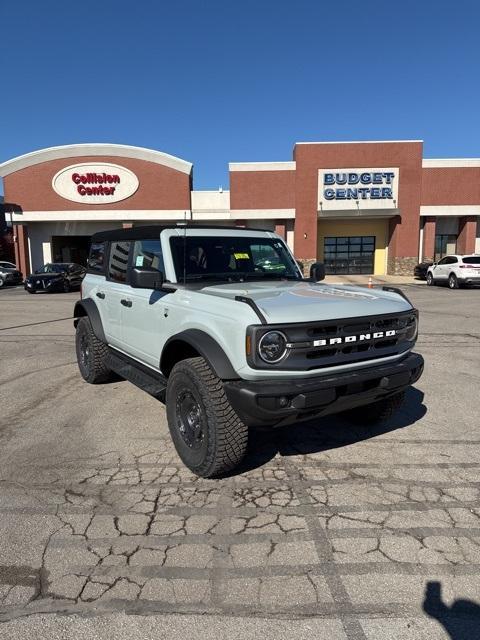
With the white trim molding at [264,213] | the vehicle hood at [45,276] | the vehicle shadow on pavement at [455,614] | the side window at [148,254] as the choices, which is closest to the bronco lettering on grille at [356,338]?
the vehicle shadow on pavement at [455,614]

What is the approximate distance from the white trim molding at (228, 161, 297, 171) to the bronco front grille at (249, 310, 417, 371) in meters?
27.6

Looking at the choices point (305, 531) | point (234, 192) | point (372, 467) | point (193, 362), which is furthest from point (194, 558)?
point (234, 192)

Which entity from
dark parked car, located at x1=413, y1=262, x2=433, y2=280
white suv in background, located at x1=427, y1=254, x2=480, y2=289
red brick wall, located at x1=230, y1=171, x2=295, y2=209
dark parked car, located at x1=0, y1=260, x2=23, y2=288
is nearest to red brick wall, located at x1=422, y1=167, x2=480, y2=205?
dark parked car, located at x1=413, y1=262, x2=433, y2=280

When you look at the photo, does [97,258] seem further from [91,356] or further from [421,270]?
[421,270]

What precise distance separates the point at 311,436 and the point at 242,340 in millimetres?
1698

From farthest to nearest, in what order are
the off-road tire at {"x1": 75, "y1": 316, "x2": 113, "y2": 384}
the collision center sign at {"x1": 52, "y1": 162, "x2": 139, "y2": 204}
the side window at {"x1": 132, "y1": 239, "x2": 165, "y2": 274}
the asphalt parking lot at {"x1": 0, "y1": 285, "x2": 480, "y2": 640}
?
the collision center sign at {"x1": 52, "y1": 162, "x2": 139, "y2": 204} → the off-road tire at {"x1": 75, "y1": 316, "x2": 113, "y2": 384} → the side window at {"x1": 132, "y1": 239, "x2": 165, "y2": 274} → the asphalt parking lot at {"x1": 0, "y1": 285, "x2": 480, "y2": 640}

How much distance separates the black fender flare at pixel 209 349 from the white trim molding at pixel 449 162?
30544 mm

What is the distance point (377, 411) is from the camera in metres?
4.41

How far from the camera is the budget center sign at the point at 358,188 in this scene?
29.7m

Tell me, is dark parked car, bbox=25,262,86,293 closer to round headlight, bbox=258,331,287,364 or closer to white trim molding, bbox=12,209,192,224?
white trim molding, bbox=12,209,192,224

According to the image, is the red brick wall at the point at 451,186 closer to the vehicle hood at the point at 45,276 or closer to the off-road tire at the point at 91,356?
the vehicle hood at the point at 45,276

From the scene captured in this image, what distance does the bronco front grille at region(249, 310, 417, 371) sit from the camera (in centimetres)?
314

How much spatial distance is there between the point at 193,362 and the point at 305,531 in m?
1.43

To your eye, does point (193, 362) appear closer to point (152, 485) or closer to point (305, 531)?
point (152, 485)
